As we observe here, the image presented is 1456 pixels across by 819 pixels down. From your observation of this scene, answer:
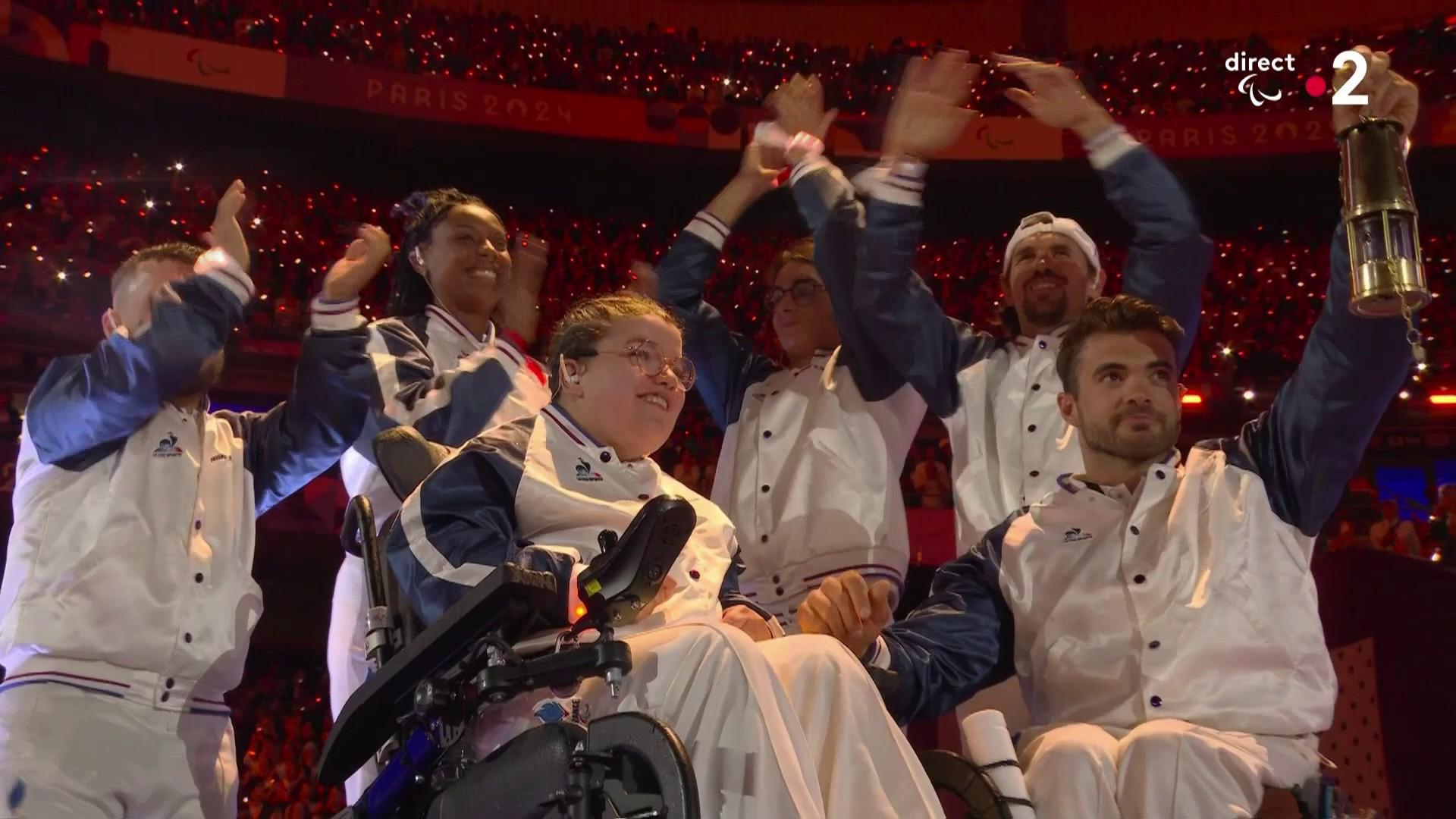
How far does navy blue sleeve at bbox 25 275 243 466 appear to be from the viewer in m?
3.30

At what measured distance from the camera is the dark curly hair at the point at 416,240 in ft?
13.8

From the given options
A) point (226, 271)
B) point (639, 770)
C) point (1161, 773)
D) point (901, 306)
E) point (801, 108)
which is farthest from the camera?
point (801, 108)

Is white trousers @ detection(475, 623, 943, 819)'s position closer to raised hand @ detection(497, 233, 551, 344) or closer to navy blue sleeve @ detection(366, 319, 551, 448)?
navy blue sleeve @ detection(366, 319, 551, 448)

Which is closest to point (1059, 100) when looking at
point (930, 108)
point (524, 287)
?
point (930, 108)

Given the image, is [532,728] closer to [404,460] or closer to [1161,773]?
[404,460]

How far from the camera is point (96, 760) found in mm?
3057

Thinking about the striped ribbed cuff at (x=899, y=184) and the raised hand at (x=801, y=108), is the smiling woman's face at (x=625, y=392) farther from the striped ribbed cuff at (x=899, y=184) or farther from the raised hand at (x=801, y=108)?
the raised hand at (x=801, y=108)

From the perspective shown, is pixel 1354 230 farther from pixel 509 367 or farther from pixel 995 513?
pixel 509 367

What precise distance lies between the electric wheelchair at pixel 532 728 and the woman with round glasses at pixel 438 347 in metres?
1.01

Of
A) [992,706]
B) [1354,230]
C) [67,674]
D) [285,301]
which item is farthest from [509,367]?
[285,301]

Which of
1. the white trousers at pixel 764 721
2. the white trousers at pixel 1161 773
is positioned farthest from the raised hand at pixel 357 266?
the white trousers at pixel 1161 773

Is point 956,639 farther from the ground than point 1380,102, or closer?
closer

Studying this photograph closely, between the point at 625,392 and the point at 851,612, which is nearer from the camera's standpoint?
the point at 851,612

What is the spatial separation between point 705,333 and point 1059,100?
3.86ft
